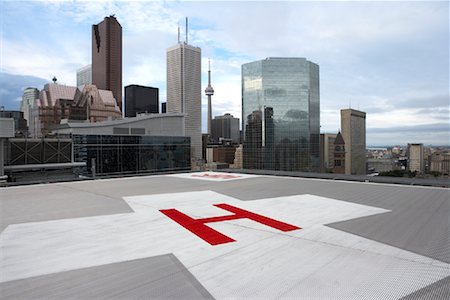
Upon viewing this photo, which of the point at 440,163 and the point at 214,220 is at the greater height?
the point at 214,220

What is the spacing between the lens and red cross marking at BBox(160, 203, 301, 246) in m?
7.19

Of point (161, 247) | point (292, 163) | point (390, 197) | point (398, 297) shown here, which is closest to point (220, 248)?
point (161, 247)

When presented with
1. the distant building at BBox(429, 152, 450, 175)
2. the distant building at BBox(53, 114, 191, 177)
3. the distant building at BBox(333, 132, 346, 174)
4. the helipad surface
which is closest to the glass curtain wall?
the distant building at BBox(53, 114, 191, 177)

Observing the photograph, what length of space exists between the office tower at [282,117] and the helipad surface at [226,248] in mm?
120621

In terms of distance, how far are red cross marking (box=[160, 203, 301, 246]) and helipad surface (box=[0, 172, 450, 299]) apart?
30mm

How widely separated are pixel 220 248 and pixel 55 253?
3.48 metres

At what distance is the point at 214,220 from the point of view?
890cm

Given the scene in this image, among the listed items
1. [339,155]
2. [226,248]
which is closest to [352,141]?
[339,155]

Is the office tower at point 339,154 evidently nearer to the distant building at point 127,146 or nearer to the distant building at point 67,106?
the distant building at point 67,106

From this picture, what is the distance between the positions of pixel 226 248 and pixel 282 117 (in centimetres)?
13113

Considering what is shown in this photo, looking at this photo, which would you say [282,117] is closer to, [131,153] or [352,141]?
[352,141]

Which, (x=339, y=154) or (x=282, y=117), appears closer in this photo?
(x=282, y=117)

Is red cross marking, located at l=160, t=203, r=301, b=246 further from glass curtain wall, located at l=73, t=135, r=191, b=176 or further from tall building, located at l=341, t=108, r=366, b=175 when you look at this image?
tall building, located at l=341, t=108, r=366, b=175

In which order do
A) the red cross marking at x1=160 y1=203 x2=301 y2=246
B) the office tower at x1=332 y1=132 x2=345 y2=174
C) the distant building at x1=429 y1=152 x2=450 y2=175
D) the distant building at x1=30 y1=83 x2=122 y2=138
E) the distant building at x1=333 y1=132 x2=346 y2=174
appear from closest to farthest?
the red cross marking at x1=160 y1=203 x2=301 y2=246 < the distant building at x1=30 y1=83 x2=122 y2=138 < the distant building at x1=429 y1=152 x2=450 y2=175 < the distant building at x1=333 y1=132 x2=346 y2=174 < the office tower at x1=332 y1=132 x2=345 y2=174
